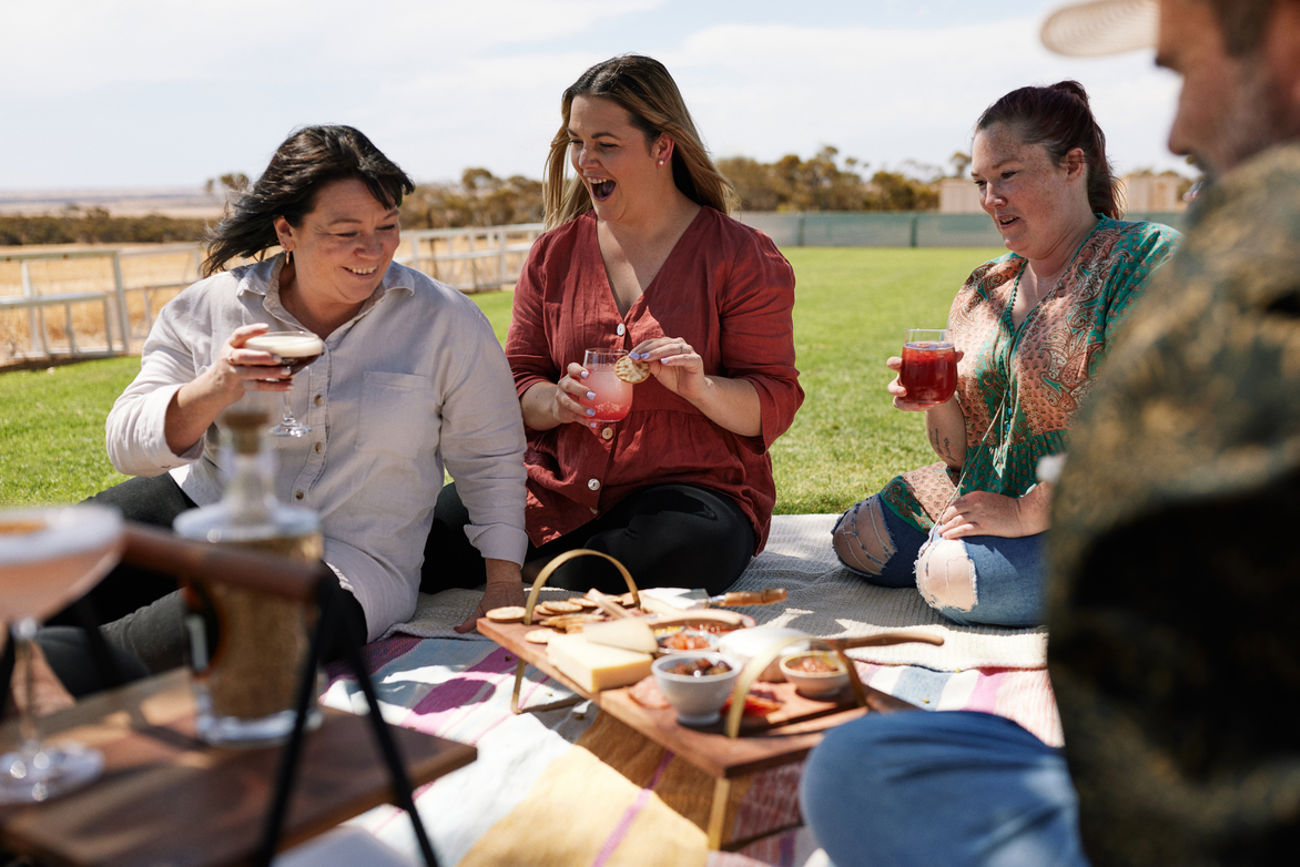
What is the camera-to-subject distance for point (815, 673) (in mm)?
2293

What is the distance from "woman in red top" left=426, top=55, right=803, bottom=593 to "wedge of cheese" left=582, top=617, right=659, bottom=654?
1.12 metres

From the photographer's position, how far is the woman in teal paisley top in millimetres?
3312

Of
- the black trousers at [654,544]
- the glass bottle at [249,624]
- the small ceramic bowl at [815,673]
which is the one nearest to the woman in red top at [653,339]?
the black trousers at [654,544]

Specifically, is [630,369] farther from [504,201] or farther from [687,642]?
[504,201]

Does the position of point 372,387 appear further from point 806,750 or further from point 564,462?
point 806,750

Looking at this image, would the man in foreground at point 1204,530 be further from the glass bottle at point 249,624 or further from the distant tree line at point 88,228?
the distant tree line at point 88,228

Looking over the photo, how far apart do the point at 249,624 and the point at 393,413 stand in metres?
2.06

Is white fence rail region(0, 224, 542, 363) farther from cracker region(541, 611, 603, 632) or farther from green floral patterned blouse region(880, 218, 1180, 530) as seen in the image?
cracker region(541, 611, 603, 632)

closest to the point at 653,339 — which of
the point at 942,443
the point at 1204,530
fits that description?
the point at 942,443

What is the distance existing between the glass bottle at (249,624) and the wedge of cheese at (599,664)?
3.23ft

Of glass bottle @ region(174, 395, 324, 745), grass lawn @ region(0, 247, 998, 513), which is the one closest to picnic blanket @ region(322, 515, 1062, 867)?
glass bottle @ region(174, 395, 324, 745)

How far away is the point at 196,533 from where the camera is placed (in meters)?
1.34

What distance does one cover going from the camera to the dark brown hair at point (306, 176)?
10.4ft

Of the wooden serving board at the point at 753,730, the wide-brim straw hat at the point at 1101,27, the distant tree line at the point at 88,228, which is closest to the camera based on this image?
the wide-brim straw hat at the point at 1101,27
